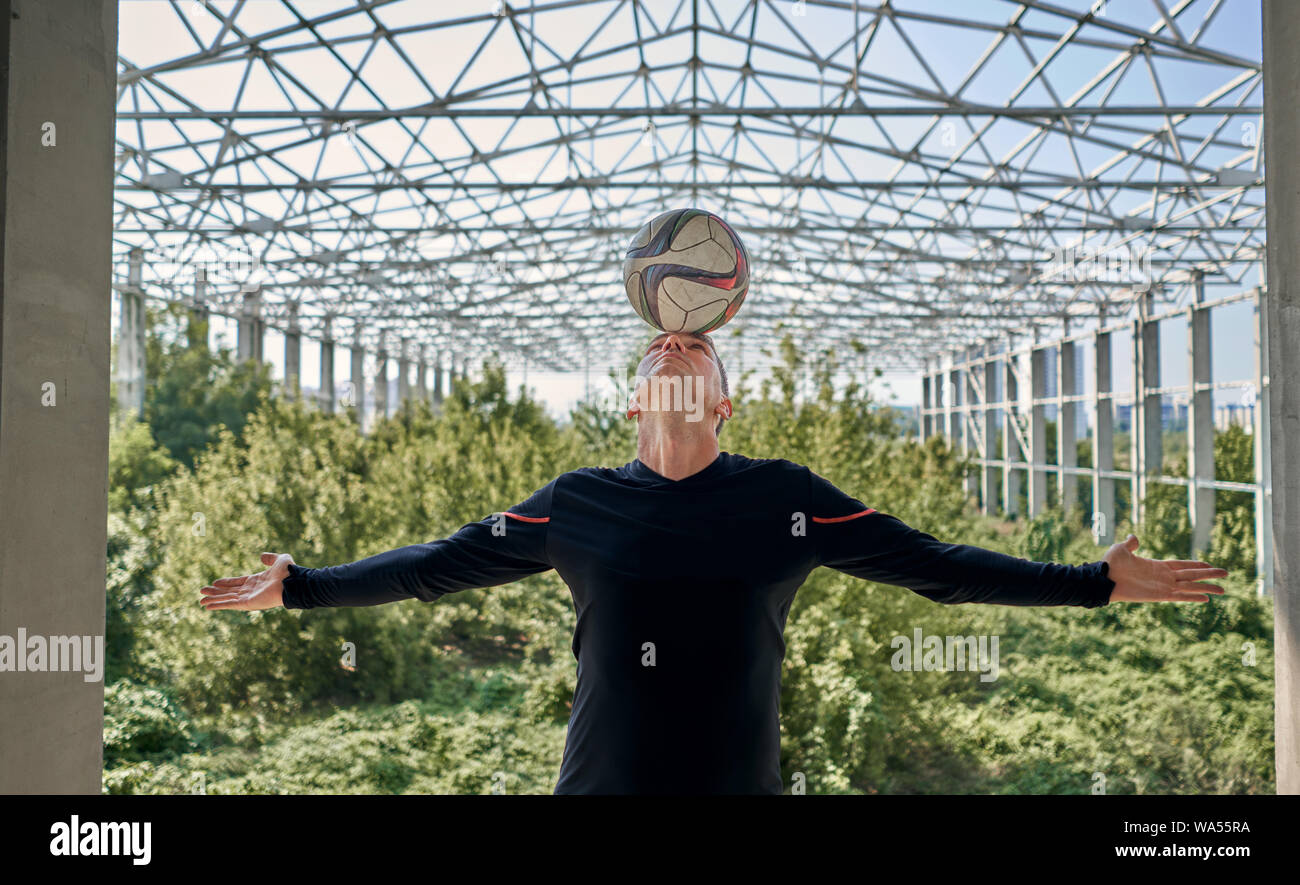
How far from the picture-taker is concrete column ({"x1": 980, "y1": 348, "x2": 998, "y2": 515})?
30906 millimetres

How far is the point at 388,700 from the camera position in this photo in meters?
11.3

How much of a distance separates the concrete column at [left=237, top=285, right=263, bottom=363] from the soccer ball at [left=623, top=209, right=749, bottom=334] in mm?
29807

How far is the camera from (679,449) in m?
2.24

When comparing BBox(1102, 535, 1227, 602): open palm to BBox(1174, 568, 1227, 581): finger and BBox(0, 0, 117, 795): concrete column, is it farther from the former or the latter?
BBox(0, 0, 117, 795): concrete column

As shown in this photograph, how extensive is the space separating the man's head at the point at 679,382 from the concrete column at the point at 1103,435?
22.7 meters

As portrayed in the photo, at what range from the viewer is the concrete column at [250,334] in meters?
28.8

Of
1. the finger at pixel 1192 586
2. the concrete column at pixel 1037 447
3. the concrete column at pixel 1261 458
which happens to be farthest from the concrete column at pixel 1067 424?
the finger at pixel 1192 586

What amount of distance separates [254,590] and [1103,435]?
24.4m

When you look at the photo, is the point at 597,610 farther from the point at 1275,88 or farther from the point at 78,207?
the point at 1275,88

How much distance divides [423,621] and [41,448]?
10.5 meters

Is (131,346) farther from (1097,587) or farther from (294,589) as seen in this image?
(1097,587)

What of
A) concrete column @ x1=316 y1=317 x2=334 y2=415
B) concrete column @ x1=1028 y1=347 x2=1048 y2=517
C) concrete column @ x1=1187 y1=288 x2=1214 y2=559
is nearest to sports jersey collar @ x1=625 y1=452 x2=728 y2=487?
concrete column @ x1=1187 y1=288 x2=1214 y2=559

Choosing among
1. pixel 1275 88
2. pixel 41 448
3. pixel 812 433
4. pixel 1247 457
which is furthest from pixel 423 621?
pixel 1247 457

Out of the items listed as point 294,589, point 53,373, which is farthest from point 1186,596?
point 53,373
